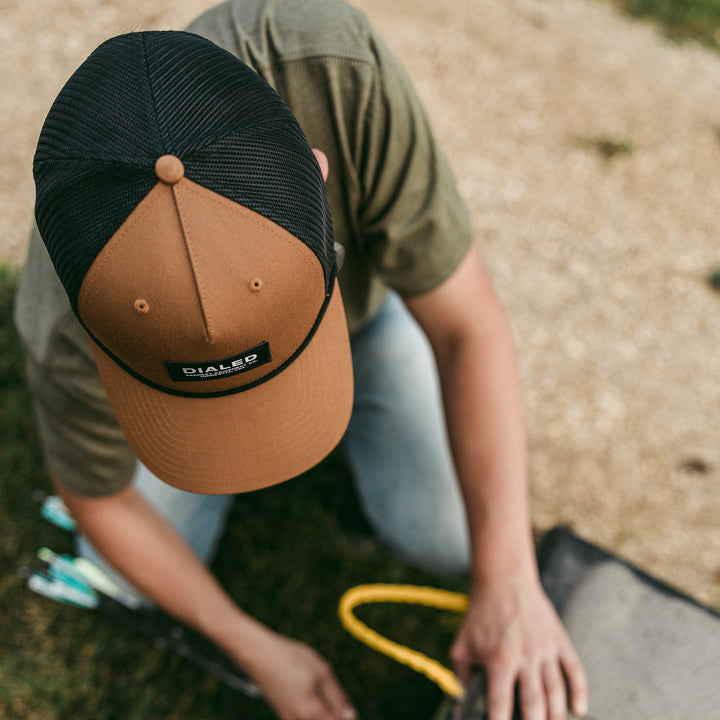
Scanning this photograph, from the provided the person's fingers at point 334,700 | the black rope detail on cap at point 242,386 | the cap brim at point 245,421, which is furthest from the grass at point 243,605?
the black rope detail on cap at point 242,386

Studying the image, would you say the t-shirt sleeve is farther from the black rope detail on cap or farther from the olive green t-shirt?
the black rope detail on cap

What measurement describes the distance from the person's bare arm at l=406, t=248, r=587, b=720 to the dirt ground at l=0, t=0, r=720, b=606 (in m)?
0.78

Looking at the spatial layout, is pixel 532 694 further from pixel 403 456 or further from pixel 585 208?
pixel 585 208

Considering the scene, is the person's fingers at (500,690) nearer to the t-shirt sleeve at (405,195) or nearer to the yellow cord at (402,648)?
the yellow cord at (402,648)

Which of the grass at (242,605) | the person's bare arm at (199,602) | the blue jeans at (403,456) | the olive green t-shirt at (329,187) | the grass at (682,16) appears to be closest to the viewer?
the olive green t-shirt at (329,187)

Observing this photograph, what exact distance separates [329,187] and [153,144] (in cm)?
54

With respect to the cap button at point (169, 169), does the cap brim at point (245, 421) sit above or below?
below

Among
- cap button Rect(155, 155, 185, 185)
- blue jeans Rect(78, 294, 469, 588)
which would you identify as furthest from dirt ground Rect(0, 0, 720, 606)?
cap button Rect(155, 155, 185, 185)

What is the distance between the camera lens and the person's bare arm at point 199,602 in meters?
1.45

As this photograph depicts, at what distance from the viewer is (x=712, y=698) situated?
1.22 m

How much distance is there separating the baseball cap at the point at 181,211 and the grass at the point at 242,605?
127cm

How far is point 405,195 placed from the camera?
129 centimetres

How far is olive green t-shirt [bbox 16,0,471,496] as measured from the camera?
1153 mm

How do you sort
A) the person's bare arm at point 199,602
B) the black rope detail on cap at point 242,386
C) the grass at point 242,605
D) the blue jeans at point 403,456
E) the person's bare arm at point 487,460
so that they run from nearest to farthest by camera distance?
the black rope detail on cap at point 242,386
the person's bare arm at point 487,460
the person's bare arm at point 199,602
the grass at point 242,605
the blue jeans at point 403,456
